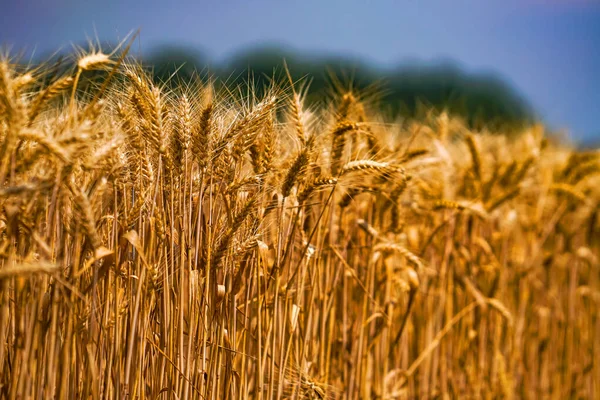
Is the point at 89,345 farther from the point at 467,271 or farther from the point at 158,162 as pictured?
the point at 467,271

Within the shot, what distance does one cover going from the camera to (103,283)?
1.66 m

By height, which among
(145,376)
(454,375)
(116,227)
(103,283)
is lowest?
(454,375)

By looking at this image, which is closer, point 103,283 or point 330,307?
point 103,283

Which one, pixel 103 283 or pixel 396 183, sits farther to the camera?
pixel 396 183

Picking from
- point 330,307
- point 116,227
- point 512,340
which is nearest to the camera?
point 116,227

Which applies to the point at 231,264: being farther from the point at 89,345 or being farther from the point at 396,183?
the point at 396,183

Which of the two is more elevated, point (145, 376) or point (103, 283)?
point (103, 283)

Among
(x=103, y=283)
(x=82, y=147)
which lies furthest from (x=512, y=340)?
(x=82, y=147)

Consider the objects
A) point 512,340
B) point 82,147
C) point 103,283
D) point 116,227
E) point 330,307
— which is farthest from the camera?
point 512,340

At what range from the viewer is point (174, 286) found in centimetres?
169

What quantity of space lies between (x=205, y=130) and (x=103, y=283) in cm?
49

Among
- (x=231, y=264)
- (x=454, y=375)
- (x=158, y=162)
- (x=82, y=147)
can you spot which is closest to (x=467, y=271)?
(x=454, y=375)

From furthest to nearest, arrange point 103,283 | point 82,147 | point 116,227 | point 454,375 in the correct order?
point 454,375 → point 103,283 → point 116,227 → point 82,147

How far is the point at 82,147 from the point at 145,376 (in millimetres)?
672
